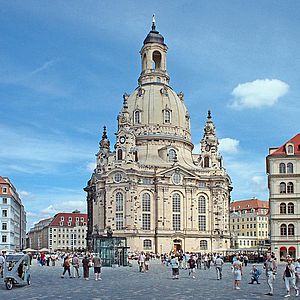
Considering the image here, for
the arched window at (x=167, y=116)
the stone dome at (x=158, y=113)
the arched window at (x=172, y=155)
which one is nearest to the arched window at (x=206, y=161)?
the stone dome at (x=158, y=113)

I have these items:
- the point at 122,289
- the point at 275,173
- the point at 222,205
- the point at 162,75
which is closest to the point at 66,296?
the point at 122,289

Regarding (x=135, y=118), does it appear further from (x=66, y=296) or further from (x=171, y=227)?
(x=66, y=296)

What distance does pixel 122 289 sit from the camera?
1239 inches

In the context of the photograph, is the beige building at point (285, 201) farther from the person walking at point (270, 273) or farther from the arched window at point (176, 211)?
the person walking at point (270, 273)

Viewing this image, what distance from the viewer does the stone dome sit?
361 ft

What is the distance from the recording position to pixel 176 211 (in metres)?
104

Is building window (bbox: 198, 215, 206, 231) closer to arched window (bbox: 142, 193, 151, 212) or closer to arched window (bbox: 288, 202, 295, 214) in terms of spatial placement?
arched window (bbox: 142, 193, 151, 212)

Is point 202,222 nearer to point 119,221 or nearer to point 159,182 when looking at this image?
point 159,182

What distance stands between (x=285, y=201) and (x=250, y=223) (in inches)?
2970

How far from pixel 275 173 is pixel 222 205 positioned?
30.6 metres

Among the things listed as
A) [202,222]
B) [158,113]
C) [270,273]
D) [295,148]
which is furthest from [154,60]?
[270,273]

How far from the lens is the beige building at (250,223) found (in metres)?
148

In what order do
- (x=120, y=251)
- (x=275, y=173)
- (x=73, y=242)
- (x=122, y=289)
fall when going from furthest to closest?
(x=73, y=242) → (x=275, y=173) → (x=120, y=251) → (x=122, y=289)

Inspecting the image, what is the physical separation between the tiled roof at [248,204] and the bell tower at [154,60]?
4774cm
